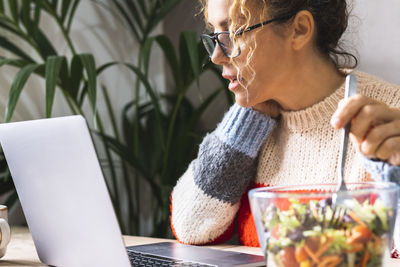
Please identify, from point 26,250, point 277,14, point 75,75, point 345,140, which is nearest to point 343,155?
point 345,140

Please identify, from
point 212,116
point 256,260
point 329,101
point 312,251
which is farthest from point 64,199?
point 212,116

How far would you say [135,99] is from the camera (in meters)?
2.31

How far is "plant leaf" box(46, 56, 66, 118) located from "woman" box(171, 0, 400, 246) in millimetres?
483

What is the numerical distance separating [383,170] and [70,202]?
501mm

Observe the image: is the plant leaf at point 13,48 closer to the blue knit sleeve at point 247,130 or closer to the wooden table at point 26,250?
the wooden table at point 26,250

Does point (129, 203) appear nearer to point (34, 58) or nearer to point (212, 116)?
point (212, 116)

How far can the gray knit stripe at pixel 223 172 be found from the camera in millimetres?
1387

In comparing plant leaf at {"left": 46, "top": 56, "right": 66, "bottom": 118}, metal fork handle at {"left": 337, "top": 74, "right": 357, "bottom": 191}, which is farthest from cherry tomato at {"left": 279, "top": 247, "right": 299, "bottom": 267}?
plant leaf at {"left": 46, "top": 56, "right": 66, "bottom": 118}

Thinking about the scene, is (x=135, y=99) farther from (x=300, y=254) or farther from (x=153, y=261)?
(x=300, y=254)

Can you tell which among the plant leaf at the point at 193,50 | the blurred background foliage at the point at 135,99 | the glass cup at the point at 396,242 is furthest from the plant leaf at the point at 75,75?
the glass cup at the point at 396,242

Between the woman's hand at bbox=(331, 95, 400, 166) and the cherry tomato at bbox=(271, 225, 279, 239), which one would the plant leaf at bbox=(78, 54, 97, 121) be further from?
the cherry tomato at bbox=(271, 225, 279, 239)

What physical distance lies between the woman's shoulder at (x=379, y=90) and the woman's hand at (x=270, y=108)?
21 cm

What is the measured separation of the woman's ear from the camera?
1262 mm

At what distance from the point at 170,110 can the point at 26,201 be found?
1399 millimetres
